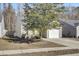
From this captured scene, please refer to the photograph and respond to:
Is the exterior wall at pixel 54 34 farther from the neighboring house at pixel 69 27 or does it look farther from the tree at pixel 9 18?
the tree at pixel 9 18

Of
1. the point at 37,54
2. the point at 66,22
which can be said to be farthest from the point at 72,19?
the point at 37,54

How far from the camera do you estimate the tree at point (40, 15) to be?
535 cm

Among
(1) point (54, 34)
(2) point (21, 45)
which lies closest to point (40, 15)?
(1) point (54, 34)

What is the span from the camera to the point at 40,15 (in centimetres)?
536

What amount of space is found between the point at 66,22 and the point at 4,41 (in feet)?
2.09

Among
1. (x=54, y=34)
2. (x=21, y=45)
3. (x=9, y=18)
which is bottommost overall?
(x=21, y=45)

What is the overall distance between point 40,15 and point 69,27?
309 millimetres

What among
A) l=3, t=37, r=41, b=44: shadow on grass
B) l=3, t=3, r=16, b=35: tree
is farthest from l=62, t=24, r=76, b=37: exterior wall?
l=3, t=3, r=16, b=35: tree

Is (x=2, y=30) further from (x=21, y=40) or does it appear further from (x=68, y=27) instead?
(x=68, y=27)

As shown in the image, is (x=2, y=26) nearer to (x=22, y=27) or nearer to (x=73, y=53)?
(x=22, y=27)

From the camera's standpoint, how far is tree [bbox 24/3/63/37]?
5.35m

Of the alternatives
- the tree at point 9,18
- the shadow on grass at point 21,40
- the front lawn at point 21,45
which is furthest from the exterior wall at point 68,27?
the tree at point 9,18

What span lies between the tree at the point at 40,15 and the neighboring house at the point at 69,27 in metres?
0.09

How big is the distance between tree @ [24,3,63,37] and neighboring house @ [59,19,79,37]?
0.31 feet
